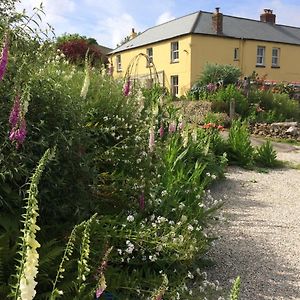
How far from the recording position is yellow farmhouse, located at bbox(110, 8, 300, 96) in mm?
26500

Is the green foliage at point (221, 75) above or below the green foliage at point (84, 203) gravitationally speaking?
above

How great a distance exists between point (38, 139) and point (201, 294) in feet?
5.32

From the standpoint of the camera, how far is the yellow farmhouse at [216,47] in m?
26.5

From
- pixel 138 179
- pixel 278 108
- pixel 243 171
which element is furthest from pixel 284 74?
pixel 138 179

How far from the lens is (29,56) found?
9.82 ft

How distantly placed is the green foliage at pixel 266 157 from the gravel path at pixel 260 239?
4.19ft

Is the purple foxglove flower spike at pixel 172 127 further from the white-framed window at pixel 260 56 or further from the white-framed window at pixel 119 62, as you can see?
the white-framed window at pixel 119 62

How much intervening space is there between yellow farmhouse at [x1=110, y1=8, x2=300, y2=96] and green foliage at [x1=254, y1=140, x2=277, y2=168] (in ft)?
54.5

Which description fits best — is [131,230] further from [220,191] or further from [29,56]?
[220,191]

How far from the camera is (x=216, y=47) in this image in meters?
26.9

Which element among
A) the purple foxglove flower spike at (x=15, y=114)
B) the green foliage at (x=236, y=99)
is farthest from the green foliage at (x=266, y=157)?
the purple foxglove flower spike at (x=15, y=114)

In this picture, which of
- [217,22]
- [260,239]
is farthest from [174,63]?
[260,239]

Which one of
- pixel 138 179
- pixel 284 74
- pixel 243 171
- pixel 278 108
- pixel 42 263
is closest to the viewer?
pixel 42 263

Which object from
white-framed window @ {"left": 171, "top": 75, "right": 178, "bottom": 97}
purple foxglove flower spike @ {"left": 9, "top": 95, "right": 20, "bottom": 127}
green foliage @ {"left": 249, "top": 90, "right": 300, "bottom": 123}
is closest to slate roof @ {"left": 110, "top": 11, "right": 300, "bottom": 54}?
white-framed window @ {"left": 171, "top": 75, "right": 178, "bottom": 97}
